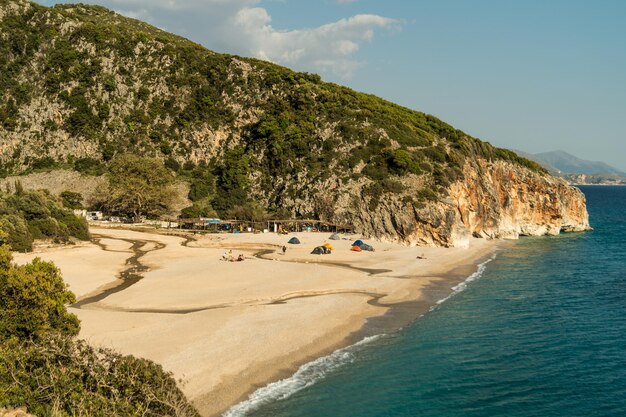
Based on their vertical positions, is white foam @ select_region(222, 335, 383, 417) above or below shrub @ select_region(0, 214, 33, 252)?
below

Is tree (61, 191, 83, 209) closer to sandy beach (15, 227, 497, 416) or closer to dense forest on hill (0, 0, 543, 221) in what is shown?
dense forest on hill (0, 0, 543, 221)

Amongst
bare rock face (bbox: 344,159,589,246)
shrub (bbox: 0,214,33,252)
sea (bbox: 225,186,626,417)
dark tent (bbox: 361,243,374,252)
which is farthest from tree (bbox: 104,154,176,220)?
sea (bbox: 225,186,626,417)

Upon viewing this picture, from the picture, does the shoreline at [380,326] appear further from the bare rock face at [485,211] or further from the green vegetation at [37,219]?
the green vegetation at [37,219]

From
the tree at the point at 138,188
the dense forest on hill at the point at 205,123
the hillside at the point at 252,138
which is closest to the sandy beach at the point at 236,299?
the hillside at the point at 252,138

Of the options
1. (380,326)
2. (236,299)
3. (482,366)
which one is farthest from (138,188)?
(482,366)

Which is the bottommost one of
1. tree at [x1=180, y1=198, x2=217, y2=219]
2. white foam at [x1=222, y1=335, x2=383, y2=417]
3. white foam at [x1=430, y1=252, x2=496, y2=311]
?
white foam at [x1=222, y1=335, x2=383, y2=417]
